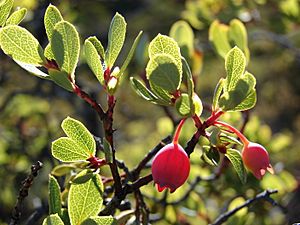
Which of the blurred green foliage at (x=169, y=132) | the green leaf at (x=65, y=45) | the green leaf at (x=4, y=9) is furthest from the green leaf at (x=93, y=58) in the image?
the blurred green foliage at (x=169, y=132)

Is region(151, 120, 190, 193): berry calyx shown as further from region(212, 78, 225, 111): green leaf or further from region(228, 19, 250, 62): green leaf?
region(228, 19, 250, 62): green leaf

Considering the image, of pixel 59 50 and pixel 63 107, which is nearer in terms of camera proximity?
pixel 59 50

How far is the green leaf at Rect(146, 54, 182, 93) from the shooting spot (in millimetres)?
619

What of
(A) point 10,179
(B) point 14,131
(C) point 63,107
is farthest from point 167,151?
(C) point 63,107

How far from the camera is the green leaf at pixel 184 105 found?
2.10 ft

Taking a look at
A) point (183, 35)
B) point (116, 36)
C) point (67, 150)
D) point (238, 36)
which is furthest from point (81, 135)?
point (183, 35)

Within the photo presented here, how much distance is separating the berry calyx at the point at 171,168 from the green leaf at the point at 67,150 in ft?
0.35

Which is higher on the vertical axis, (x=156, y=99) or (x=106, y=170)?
(x=156, y=99)

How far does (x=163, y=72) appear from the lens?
24.6 inches

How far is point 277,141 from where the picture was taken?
156 centimetres

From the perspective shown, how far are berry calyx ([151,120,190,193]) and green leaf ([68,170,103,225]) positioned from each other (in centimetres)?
9

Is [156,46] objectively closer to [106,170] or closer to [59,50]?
[59,50]

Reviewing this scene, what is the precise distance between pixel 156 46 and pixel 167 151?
0.12m

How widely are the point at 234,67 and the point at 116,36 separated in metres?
0.15
